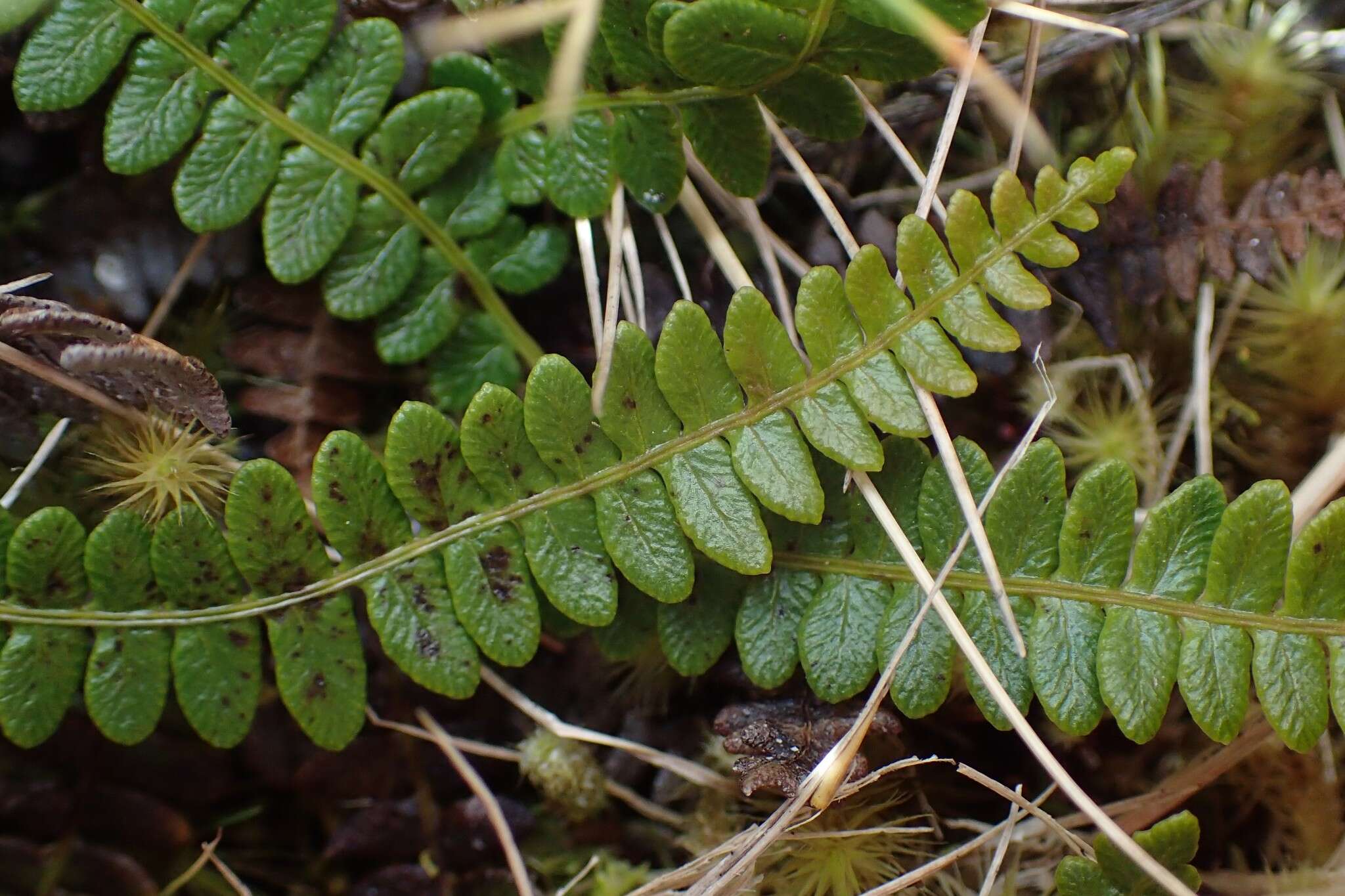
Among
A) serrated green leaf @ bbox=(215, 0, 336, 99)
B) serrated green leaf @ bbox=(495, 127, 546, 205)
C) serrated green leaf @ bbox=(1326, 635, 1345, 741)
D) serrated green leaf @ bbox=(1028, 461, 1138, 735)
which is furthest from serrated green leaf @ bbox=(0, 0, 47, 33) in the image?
serrated green leaf @ bbox=(1326, 635, 1345, 741)

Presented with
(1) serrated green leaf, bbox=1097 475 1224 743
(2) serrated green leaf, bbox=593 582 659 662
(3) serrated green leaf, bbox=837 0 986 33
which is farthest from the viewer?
(2) serrated green leaf, bbox=593 582 659 662

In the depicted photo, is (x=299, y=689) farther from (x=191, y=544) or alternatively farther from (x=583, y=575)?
(x=583, y=575)

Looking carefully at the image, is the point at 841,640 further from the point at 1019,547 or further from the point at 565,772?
the point at 565,772

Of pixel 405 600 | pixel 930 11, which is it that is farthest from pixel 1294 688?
pixel 405 600

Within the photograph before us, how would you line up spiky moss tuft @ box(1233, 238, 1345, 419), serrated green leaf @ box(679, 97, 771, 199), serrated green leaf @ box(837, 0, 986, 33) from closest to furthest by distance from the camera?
serrated green leaf @ box(837, 0, 986, 33)
serrated green leaf @ box(679, 97, 771, 199)
spiky moss tuft @ box(1233, 238, 1345, 419)

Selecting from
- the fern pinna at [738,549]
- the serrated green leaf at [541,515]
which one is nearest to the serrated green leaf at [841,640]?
the fern pinna at [738,549]

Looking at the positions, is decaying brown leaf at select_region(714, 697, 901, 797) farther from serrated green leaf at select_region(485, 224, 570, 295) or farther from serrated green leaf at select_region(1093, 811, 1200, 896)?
serrated green leaf at select_region(485, 224, 570, 295)
